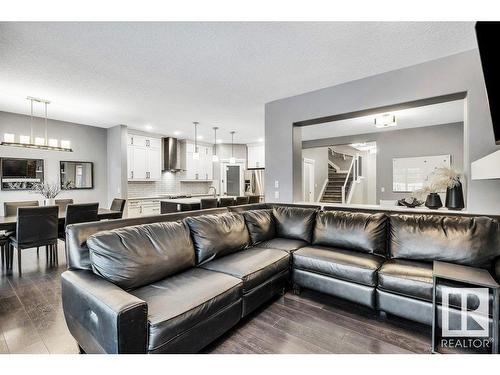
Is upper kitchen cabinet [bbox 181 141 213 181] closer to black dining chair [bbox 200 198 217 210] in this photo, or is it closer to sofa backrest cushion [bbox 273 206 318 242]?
black dining chair [bbox 200 198 217 210]

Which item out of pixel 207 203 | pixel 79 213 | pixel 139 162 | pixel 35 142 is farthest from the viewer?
pixel 139 162

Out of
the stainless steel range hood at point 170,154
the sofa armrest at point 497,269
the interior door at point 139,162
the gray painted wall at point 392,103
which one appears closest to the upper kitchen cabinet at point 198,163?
the stainless steel range hood at point 170,154

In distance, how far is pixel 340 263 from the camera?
2320 millimetres

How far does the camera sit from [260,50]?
2.52 metres

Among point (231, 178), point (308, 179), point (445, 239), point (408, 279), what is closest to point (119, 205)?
point (231, 178)

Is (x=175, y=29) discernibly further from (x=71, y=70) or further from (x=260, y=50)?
(x=71, y=70)

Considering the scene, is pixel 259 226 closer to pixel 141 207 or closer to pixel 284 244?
pixel 284 244

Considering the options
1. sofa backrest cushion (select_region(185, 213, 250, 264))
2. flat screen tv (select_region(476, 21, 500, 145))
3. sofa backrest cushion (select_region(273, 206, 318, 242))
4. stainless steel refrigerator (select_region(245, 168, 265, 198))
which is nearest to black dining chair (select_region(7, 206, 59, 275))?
sofa backrest cushion (select_region(185, 213, 250, 264))

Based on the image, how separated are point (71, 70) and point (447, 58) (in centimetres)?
451

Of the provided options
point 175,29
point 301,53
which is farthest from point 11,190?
point 301,53

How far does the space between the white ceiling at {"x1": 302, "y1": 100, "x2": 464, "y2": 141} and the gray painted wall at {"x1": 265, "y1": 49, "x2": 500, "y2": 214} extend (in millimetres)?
1532

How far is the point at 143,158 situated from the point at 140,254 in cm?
534

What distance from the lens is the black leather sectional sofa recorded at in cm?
140

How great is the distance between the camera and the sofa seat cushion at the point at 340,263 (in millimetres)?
2180
